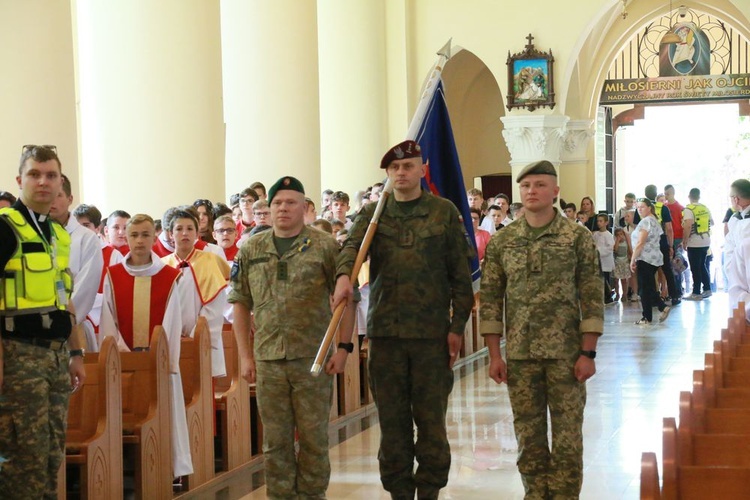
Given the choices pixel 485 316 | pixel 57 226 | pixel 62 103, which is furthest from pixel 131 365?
pixel 62 103

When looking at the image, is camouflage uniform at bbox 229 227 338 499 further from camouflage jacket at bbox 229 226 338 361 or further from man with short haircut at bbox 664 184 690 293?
man with short haircut at bbox 664 184 690 293

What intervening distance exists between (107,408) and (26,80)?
12.0 ft

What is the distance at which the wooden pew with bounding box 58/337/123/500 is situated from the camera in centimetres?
566

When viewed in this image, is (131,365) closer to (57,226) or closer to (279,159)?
(57,226)

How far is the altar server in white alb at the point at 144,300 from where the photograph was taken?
21.8 feet

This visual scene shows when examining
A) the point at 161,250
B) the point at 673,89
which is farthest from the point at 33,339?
the point at 673,89

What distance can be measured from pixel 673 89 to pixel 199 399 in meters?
19.5

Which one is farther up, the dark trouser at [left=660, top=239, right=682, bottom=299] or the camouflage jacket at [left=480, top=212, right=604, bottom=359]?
the camouflage jacket at [left=480, top=212, right=604, bottom=359]

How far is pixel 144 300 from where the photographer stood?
265 inches

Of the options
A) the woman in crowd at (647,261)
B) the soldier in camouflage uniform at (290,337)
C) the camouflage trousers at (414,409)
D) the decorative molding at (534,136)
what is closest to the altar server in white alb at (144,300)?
the soldier in camouflage uniform at (290,337)

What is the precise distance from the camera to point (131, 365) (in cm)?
643

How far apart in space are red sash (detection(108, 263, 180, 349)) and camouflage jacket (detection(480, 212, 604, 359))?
220 cm

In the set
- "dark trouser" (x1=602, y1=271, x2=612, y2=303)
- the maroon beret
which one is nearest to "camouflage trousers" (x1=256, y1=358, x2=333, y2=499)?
the maroon beret

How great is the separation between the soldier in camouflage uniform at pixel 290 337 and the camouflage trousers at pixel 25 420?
0.99 m
